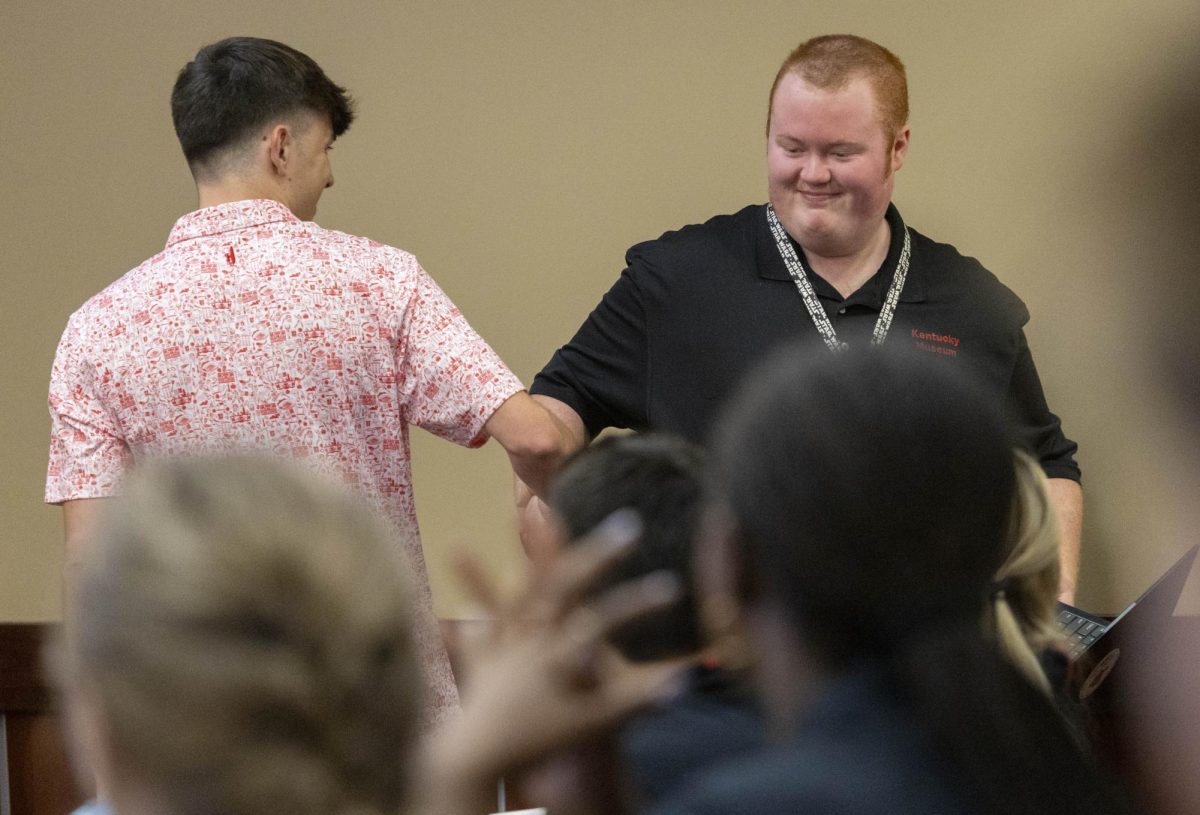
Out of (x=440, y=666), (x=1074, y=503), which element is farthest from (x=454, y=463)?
(x=1074, y=503)

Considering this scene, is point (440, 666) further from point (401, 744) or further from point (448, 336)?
point (401, 744)

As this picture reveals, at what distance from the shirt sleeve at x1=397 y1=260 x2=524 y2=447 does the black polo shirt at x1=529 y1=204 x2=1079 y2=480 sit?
423mm

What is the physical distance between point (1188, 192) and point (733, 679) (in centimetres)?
82

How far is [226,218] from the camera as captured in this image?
2408mm

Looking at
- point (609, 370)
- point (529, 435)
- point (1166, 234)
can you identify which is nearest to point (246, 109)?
point (529, 435)

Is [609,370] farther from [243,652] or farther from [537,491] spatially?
[243,652]

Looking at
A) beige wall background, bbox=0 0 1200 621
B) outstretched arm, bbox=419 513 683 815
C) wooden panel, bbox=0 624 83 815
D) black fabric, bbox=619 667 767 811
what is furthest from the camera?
wooden panel, bbox=0 624 83 815

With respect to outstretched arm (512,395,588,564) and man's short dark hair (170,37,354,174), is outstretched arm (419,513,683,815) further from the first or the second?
man's short dark hair (170,37,354,174)

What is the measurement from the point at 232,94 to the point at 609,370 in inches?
32.9

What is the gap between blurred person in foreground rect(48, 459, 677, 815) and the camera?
3.03 feet

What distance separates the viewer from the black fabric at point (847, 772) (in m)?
1.08

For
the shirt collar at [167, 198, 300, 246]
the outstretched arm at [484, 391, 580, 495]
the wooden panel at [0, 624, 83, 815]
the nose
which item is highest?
the nose

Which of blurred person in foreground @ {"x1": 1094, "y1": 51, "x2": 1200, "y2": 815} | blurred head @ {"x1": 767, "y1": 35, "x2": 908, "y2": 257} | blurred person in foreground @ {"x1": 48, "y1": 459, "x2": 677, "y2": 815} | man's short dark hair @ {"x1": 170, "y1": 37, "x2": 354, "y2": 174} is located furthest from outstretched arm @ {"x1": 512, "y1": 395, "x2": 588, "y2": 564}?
blurred person in foreground @ {"x1": 1094, "y1": 51, "x2": 1200, "y2": 815}

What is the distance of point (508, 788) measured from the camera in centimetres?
117
